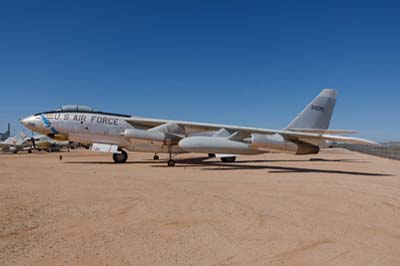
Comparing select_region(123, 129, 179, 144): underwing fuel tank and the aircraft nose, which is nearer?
select_region(123, 129, 179, 144): underwing fuel tank

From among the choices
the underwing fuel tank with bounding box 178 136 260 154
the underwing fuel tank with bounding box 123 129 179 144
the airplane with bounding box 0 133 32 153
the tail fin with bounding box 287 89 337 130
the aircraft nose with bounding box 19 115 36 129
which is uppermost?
the tail fin with bounding box 287 89 337 130

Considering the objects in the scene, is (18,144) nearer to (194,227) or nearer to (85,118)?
(85,118)

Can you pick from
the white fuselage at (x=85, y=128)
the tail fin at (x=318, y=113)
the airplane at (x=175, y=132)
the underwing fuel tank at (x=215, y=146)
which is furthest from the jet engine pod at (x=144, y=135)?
the tail fin at (x=318, y=113)

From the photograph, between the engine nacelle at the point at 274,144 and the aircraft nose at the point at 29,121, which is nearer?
the engine nacelle at the point at 274,144

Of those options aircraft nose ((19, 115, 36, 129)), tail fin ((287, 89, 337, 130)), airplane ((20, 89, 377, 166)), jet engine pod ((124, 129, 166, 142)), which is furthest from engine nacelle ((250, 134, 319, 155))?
aircraft nose ((19, 115, 36, 129))

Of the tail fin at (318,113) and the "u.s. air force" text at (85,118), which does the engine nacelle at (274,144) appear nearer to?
the tail fin at (318,113)

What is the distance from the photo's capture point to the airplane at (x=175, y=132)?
15930 mm

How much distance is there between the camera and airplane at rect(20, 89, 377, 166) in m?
15.9

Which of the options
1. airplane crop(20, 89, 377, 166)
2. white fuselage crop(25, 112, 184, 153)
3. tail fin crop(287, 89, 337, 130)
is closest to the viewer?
airplane crop(20, 89, 377, 166)

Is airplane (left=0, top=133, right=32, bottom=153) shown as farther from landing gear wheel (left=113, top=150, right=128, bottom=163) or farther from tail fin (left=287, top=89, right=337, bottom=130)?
tail fin (left=287, top=89, right=337, bottom=130)

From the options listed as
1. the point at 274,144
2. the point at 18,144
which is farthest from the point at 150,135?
the point at 18,144

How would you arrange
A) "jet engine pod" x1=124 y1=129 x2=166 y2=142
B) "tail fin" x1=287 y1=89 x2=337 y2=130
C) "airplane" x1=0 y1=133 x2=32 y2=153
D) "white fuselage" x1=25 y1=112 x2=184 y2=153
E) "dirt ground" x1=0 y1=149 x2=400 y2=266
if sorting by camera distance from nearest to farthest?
1. "dirt ground" x1=0 y1=149 x2=400 y2=266
2. "jet engine pod" x1=124 y1=129 x2=166 y2=142
3. "white fuselage" x1=25 y1=112 x2=184 y2=153
4. "tail fin" x1=287 y1=89 x2=337 y2=130
5. "airplane" x1=0 y1=133 x2=32 y2=153

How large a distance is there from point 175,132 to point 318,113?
9809 mm

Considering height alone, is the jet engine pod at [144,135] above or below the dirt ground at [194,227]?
above
